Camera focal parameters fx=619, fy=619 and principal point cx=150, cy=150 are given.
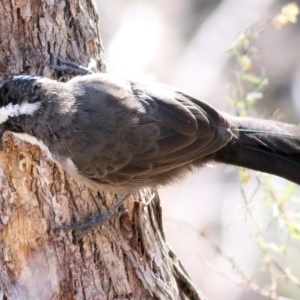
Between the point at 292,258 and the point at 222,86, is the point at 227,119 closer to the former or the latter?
the point at 292,258

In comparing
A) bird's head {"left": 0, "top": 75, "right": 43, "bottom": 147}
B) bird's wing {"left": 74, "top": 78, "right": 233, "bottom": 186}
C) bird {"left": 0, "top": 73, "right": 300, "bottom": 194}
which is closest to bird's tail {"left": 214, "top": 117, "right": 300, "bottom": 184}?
bird {"left": 0, "top": 73, "right": 300, "bottom": 194}

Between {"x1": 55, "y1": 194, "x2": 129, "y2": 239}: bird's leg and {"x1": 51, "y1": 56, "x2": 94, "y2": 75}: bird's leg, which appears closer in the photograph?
{"x1": 55, "y1": 194, "x2": 129, "y2": 239}: bird's leg

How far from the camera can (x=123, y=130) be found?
119 inches

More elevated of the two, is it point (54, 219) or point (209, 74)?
point (209, 74)

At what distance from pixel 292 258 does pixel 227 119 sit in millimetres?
2394

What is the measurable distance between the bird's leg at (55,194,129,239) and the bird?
8 cm

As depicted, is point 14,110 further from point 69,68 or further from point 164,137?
point 164,137

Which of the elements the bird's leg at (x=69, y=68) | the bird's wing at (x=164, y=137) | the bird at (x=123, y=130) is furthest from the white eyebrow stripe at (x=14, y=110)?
the bird's wing at (x=164, y=137)

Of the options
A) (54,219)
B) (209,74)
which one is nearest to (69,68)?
(54,219)

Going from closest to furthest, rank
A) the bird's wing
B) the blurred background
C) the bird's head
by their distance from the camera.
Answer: the bird's head < the bird's wing < the blurred background

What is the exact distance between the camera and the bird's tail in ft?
10.5

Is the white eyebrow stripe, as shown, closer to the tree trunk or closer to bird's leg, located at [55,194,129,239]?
the tree trunk

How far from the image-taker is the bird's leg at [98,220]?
116 inches

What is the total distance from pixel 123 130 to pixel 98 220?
453 millimetres
